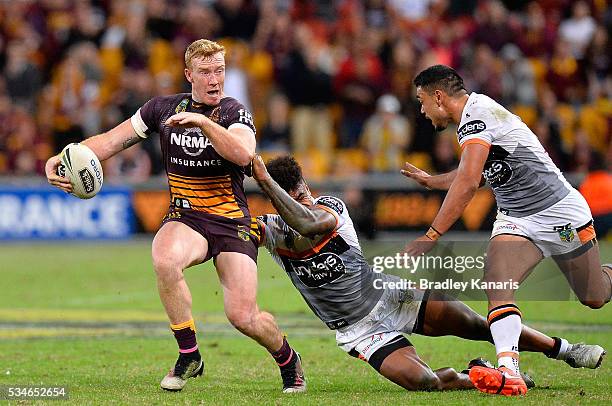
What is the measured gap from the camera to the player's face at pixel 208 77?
27.2 ft

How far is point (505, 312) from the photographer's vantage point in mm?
7902

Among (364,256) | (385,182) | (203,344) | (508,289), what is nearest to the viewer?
(508,289)

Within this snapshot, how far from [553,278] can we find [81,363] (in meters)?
3.95

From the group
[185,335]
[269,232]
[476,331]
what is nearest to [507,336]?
[476,331]

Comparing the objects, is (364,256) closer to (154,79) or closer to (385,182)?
(385,182)

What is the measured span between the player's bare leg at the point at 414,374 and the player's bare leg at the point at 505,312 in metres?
0.41

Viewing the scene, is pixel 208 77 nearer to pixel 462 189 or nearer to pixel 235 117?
pixel 235 117

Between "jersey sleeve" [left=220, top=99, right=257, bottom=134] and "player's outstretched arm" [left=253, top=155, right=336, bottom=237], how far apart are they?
1.60 feet

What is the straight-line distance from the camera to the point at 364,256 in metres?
8.55

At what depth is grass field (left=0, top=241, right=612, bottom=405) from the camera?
7.86 metres

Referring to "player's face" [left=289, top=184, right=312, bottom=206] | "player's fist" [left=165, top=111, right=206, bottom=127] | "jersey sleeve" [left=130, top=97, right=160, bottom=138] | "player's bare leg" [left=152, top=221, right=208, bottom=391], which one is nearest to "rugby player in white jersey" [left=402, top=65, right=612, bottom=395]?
"player's face" [left=289, top=184, right=312, bottom=206]

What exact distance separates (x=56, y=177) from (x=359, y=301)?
242cm

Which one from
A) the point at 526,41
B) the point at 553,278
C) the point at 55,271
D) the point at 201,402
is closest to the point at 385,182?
the point at 526,41

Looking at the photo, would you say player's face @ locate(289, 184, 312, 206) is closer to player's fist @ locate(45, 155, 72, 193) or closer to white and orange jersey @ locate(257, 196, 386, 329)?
white and orange jersey @ locate(257, 196, 386, 329)
